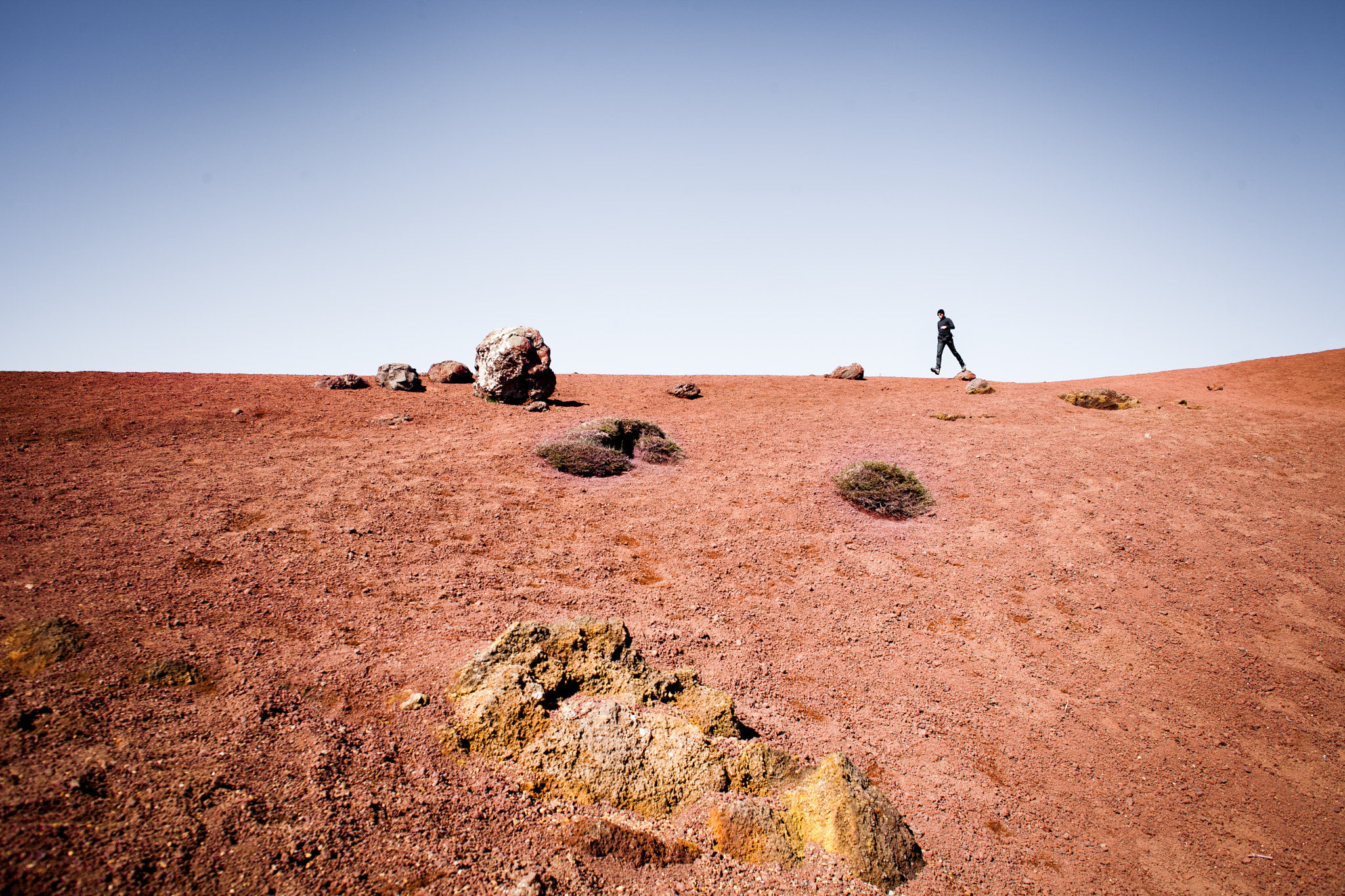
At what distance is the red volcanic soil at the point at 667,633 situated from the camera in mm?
3281

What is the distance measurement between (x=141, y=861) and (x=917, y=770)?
490 centimetres

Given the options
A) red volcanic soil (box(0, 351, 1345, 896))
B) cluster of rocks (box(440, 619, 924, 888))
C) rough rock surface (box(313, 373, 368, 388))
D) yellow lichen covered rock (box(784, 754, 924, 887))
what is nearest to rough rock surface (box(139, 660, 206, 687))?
red volcanic soil (box(0, 351, 1345, 896))

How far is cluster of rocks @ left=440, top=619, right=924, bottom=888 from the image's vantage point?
12.2ft

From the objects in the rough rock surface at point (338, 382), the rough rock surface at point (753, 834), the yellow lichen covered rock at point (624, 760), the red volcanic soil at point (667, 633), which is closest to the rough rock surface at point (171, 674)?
the red volcanic soil at point (667, 633)

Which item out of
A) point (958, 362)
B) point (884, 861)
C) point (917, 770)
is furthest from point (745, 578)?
point (958, 362)

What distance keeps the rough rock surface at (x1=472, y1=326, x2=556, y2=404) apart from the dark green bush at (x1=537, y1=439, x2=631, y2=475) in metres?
3.31

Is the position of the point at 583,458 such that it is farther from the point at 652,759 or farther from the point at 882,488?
the point at 652,759

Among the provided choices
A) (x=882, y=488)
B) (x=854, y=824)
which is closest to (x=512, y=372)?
(x=882, y=488)

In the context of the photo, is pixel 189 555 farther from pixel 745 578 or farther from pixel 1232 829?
pixel 1232 829

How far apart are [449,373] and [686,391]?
617 centimetres

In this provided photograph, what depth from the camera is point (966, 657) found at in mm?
6348

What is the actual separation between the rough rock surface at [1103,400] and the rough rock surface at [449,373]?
1532 cm

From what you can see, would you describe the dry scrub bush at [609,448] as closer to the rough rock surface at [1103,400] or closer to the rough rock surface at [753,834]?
the rough rock surface at [753,834]

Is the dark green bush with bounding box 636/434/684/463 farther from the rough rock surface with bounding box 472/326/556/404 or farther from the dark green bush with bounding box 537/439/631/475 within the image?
the rough rock surface with bounding box 472/326/556/404
